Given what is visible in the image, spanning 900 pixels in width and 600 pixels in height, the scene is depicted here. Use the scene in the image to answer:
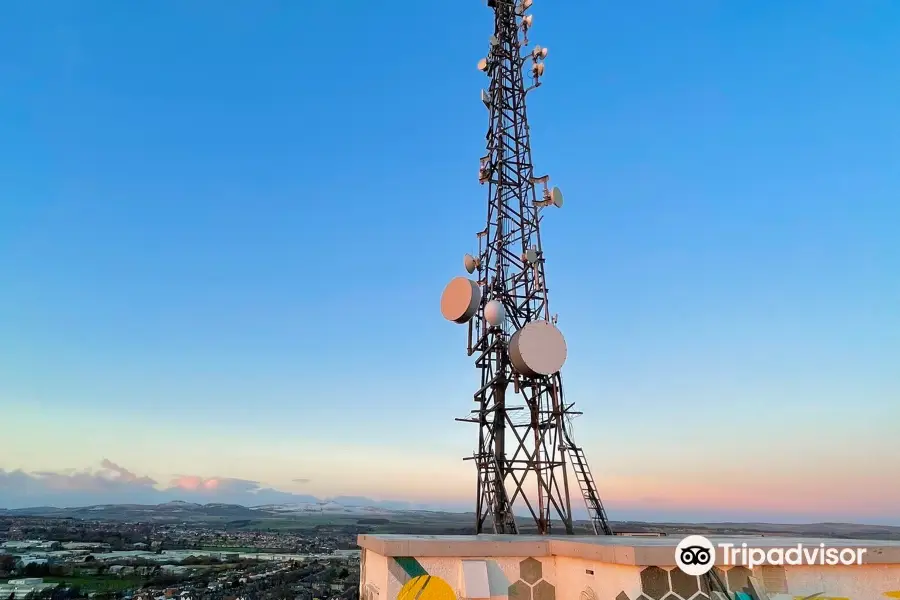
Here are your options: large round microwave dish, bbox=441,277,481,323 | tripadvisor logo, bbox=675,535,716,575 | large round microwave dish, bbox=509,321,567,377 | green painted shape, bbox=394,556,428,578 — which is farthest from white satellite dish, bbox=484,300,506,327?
tripadvisor logo, bbox=675,535,716,575

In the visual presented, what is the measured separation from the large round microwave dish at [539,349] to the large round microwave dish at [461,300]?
1564 mm

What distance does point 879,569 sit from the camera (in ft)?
26.8

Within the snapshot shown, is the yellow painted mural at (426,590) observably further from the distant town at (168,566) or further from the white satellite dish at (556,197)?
the white satellite dish at (556,197)

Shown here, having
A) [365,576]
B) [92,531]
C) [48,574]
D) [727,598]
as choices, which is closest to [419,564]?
[365,576]

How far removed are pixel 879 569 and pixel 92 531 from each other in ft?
231

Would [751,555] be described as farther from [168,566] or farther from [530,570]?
[168,566]

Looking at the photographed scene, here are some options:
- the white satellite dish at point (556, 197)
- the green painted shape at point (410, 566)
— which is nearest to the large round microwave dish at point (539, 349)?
the white satellite dish at point (556, 197)

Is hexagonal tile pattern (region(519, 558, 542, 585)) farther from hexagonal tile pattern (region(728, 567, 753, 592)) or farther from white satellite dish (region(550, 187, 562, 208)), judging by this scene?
white satellite dish (region(550, 187, 562, 208))

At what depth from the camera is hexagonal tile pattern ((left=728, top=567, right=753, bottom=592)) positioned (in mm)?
7809

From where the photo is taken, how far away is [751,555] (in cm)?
787

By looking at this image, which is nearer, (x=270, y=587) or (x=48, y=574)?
(x=270, y=587)

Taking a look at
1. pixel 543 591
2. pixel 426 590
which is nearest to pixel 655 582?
pixel 543 591

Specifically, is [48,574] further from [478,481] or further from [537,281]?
[537,281]

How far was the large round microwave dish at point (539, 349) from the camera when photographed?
13.7 meters
